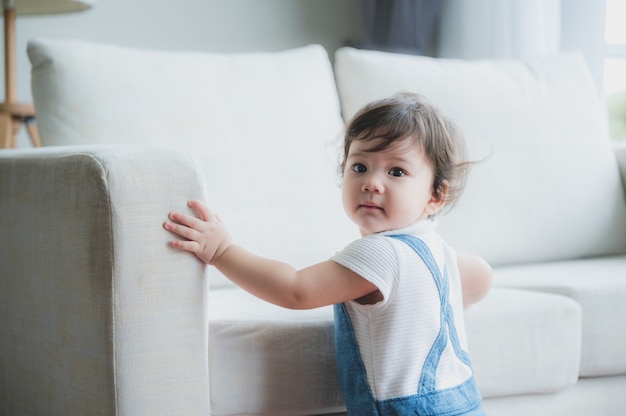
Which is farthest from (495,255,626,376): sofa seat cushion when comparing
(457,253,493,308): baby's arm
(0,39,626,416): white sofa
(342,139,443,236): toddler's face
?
(342,139,443,236): toddler's face

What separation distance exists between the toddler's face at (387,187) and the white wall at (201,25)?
1.81 metres

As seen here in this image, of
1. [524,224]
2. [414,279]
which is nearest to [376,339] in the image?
[414,279]

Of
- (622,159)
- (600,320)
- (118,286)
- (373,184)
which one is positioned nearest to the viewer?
(118,286)

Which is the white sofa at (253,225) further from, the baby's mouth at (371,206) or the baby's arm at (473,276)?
the baby's mouth at (371,206)

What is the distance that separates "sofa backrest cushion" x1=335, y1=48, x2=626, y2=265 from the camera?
192 cm

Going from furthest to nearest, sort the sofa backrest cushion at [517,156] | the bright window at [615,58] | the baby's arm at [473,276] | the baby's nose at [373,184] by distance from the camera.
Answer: the bright window at [615,58]
the sofa backrest cushion at [517,156]
the baby's arm at [473,276]
the baby's nose at [373,184]

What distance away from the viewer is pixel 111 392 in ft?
3.51

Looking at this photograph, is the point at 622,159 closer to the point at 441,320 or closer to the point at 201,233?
the point at 441,320

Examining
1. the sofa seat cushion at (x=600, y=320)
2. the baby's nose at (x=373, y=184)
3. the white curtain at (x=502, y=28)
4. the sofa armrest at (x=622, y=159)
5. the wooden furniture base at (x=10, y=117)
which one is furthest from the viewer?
the white curtain at (x=502, y=28)

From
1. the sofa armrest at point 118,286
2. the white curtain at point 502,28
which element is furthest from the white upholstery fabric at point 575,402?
the white curtain at point 502,28

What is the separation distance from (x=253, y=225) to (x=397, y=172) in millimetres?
510

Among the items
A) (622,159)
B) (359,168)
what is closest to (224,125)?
(359,168)

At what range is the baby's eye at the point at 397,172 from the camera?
1.20 metres

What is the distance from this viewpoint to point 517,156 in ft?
6.42
